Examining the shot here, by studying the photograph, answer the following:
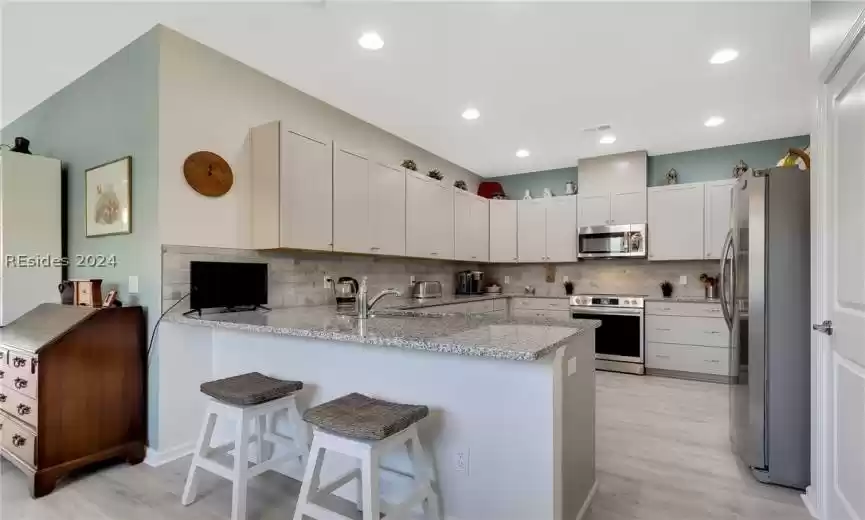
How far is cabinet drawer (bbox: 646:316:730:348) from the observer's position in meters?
4.36

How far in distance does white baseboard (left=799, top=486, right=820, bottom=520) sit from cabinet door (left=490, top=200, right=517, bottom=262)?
389 centimetres

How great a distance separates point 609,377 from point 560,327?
10.4ft

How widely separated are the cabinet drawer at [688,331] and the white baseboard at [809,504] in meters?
2.44

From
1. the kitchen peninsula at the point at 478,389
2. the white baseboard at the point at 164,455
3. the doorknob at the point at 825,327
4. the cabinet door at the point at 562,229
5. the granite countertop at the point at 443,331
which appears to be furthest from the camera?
the cabinet door at the point at 562,229

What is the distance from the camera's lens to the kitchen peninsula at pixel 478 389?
156 centimetres

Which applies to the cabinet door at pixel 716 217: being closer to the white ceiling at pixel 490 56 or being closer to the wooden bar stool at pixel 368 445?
the white ceiling at pixel 490 56

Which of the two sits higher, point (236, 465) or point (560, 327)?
point (560, 327)

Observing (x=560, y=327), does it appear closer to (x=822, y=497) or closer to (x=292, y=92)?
(x=822, y=497)

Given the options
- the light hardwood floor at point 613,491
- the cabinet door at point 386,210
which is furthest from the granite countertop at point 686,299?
the cabinet door at point 386,210

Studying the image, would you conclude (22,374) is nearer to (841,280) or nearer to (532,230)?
(841,280)

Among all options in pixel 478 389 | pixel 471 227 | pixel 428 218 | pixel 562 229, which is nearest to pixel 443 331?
pixel 478 389

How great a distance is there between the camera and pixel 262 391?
193 centimetres

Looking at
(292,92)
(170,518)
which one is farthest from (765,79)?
(170,518)

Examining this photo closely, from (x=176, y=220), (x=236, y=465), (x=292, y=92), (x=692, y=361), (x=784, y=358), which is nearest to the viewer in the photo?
(x=236, y=465)
